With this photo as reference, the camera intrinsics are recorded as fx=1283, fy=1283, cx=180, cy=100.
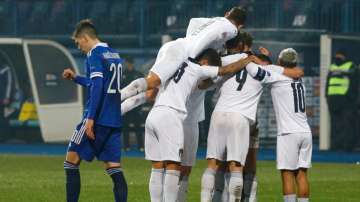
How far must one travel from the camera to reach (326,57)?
98.1 feet

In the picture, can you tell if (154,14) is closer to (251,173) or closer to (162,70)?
(251,173)

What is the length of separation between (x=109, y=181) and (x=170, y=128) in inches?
258

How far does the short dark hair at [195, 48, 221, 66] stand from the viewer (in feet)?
44.4

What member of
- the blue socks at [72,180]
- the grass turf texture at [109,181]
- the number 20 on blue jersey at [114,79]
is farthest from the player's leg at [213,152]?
the grass turf texture at [109,181]

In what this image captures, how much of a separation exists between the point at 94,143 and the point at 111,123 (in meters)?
0.28

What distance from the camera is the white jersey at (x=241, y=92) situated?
46.3 ft

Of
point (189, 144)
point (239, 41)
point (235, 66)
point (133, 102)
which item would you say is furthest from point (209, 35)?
point (189, 144)

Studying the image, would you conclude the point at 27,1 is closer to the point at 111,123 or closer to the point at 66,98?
the point at 66,98

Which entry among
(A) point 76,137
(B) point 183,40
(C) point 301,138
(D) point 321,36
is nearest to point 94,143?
(A) point 76,137

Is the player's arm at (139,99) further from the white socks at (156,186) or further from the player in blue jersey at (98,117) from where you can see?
the white socks at (156,186)

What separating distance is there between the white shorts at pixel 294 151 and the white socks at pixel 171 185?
161 cm

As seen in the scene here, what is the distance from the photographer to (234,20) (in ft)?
44.9

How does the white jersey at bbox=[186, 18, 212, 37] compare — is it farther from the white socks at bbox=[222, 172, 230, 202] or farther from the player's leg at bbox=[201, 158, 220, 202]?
the white socks at bbox=[222, 172, 230, 202]

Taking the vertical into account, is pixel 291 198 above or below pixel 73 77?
below
